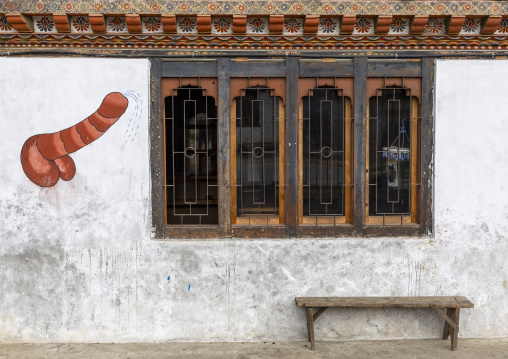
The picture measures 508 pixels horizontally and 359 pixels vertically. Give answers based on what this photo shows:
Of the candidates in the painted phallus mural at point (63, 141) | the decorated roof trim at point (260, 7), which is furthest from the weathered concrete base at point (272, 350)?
the decorated roof trim at point (260, 7)

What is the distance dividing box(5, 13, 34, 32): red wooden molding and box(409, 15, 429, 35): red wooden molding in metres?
3.95

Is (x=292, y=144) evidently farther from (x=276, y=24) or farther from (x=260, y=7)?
(x=260, y=7)

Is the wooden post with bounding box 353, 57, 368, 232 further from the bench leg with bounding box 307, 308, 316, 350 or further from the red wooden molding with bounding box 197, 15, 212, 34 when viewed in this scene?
the red wooden molding with bounding box 197, 15, 212, 34

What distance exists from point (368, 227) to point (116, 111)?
118 inches

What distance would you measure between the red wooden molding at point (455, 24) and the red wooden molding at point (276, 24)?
5.73ft

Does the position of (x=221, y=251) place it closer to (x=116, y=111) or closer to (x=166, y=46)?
(x=116, y=111)

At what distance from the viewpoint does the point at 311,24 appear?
205 inches

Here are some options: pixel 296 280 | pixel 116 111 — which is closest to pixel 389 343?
pixel 296 280

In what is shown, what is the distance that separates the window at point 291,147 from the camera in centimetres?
545

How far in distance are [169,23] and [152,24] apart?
234mm

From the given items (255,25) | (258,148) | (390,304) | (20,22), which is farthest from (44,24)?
(390,304)

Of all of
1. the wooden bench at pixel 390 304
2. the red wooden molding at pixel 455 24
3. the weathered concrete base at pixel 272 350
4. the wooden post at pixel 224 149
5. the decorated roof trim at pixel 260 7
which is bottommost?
the weathered concrete base at pixel 272 350

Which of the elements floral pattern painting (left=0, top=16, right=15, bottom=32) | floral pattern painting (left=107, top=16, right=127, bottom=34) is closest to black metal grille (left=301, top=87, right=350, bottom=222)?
floral pattern painting (left=107, top=16, right=127, bottom=34)

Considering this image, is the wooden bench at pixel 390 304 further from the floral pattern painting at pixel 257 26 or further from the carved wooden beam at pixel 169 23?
the carved wooden beam at pixel 169 23
